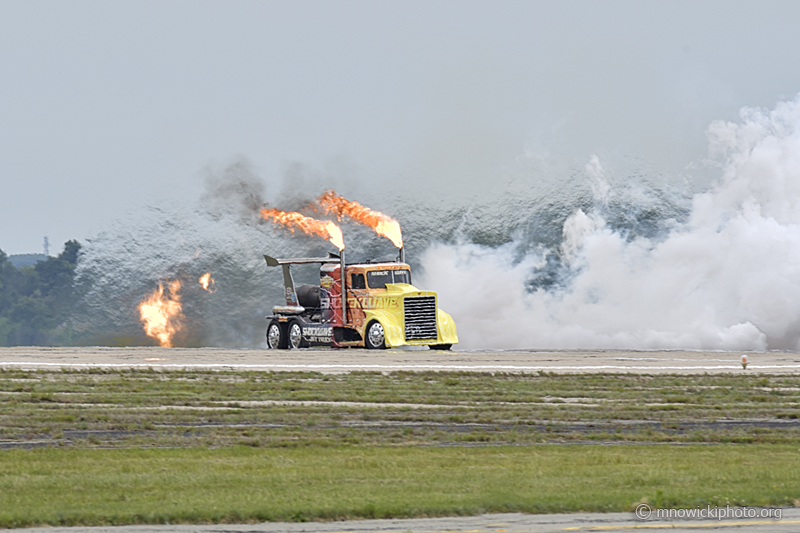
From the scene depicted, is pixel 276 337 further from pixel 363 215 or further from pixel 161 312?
pixel 161 312

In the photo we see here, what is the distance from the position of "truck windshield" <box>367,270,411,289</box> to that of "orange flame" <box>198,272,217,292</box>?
1096 cm

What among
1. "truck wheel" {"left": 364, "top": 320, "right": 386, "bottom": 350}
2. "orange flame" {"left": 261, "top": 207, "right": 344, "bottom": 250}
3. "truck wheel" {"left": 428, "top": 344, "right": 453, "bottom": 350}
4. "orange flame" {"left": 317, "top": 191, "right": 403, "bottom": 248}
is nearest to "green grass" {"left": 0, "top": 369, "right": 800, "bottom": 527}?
"truck wheel" {"left": 364, "top": 320, "right": 386, "bottom": 350}

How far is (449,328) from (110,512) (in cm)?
3344

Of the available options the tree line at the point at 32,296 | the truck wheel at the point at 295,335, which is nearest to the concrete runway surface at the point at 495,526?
the truck wheel at the point at 295,335

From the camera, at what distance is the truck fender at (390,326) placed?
142 ft

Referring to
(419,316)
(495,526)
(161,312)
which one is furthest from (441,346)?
(495,526)

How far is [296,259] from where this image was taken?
47656 millimetres

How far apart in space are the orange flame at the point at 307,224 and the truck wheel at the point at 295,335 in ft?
12.6

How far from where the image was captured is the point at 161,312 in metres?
52.1

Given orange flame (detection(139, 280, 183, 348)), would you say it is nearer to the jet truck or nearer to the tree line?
the jet truck

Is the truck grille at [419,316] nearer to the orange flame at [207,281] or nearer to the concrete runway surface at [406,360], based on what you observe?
the concrete runway surface at [406,360]

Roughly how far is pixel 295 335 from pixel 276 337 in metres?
1.38

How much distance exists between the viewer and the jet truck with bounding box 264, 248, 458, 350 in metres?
43.5

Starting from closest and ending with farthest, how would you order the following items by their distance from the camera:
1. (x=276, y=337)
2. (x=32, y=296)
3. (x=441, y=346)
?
(x=441, y=346) < (x=276, y=337) < (x=32, y=296)
